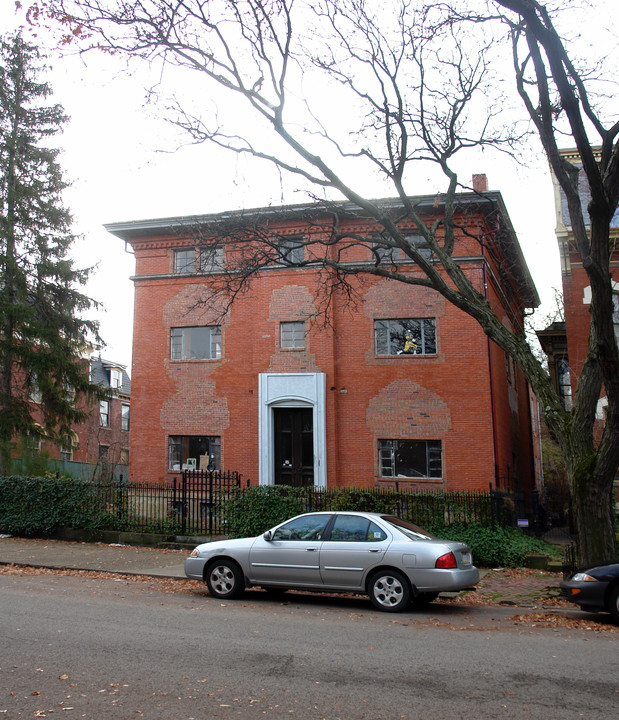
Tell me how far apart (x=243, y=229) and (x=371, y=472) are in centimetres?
933

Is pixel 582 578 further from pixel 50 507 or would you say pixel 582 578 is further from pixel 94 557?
pixel 50 507

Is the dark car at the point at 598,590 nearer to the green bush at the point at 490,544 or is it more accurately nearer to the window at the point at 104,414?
the green bush at the point at 490,544

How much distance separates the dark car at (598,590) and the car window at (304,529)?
3.53 meters

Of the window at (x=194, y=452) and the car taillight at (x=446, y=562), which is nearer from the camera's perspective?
the car taillight at (x=446, y=562)

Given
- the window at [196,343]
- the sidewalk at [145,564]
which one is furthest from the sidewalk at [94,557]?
the window at [196,343]

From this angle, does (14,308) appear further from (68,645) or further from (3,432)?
(68,645)

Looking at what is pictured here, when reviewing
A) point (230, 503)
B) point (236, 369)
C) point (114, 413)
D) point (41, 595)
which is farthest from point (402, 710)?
point (114, 413)

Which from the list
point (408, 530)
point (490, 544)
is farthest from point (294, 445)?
point (408, 530)

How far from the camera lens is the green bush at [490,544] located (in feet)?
47.5

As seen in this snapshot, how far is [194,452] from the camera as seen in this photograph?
2302cm

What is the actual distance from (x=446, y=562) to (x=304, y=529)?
222cm

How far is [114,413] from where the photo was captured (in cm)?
4491

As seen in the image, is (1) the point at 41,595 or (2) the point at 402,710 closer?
(2) the point at 402,710

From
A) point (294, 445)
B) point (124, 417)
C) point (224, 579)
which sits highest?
point (124, 417)
